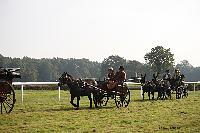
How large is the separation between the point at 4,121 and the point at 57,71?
156608mm

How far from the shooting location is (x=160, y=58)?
97.1 meters

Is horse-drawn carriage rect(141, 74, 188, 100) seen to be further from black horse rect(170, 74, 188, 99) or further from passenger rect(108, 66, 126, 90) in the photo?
passenger rect(108, 66, 126, 90)

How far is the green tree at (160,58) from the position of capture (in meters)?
94.6

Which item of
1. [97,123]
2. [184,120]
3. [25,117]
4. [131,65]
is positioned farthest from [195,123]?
[131,65]

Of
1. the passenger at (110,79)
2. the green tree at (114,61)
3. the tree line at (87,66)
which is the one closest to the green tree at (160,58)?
the tree line at (87,66)

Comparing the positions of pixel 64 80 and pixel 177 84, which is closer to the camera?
pixel 64 80

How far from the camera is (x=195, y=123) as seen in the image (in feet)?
37.1

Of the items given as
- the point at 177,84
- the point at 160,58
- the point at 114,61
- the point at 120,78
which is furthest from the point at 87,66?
the point at 120,78

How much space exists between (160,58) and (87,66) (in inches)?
3874

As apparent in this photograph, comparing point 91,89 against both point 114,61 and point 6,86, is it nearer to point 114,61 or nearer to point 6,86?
point 6,86

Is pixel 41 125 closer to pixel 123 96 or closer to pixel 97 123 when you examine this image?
pixel 97 123

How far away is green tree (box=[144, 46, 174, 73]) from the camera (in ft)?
310

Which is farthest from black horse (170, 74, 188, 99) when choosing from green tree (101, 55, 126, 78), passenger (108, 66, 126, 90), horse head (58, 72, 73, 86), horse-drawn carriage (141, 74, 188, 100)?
green tree (101, 55, 126, 78)

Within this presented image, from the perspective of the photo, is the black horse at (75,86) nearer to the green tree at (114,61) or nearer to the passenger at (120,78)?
the passenger at (120,78)
